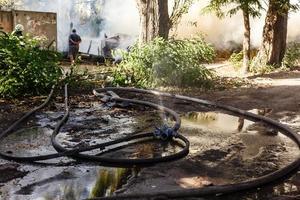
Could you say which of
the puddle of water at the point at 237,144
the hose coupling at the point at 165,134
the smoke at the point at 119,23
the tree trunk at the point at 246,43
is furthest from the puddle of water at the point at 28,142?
the smoke at the point at 119,23

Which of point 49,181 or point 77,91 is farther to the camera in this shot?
point 77,91

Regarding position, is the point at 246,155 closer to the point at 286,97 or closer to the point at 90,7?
the point at 286,97

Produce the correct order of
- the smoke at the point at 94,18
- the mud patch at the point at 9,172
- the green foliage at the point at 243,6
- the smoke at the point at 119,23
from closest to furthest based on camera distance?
the mud patch at the point at 9,172 → the green foliage at the point at 243,6 → the smoke at the point at 119,23 → the smoke at the point at 94,18

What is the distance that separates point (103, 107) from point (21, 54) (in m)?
2.42

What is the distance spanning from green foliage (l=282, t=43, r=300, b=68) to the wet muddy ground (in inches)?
306

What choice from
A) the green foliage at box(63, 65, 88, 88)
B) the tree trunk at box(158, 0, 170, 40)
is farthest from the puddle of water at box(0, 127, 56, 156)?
the tree trunk at box(158, 0, 170, 40)

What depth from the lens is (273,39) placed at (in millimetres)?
15695

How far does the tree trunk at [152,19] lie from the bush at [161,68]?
0.63 meters

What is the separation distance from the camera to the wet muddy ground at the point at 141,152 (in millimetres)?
4633

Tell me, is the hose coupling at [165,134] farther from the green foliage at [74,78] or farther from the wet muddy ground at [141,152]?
the green foliage at [74,78]

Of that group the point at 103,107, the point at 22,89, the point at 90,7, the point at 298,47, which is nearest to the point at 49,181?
the point at 103,107

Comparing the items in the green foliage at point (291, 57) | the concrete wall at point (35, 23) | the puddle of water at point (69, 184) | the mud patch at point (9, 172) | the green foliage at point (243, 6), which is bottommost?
the mud patch at point (9, 172)

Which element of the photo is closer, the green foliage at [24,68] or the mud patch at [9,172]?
the mud patch at [9,172]

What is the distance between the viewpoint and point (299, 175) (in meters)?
5.07
